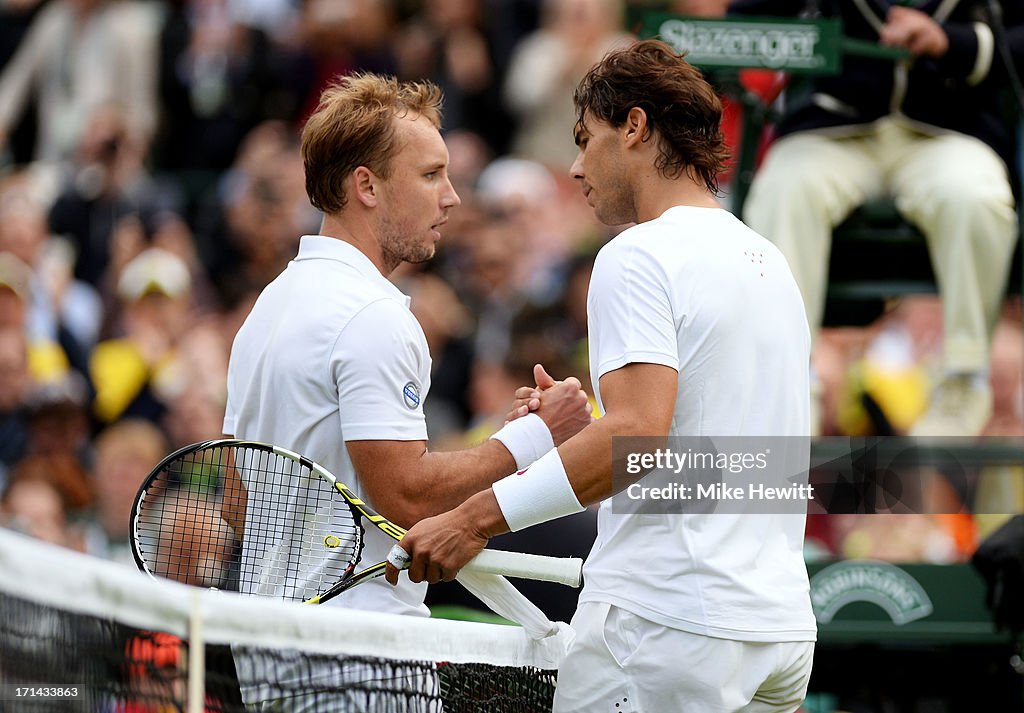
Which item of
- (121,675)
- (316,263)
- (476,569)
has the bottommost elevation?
(121,675)

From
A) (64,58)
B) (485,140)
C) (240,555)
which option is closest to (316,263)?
(240,555)

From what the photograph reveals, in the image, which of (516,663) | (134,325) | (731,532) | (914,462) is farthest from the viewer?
(134,325)

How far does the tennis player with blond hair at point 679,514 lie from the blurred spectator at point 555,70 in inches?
256

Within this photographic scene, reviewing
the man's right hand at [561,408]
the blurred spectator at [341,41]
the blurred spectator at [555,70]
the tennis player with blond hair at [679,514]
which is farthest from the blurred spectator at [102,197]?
the tennis player with blond hair at [679,514]

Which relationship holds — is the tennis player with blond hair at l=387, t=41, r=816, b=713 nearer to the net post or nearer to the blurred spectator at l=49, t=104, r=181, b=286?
the net post

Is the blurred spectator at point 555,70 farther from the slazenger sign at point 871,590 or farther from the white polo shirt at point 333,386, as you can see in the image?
the white polo shirt at point 333,386

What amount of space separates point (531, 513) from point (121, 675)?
0.88 metres

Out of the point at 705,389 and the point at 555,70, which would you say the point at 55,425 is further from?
the point at 705,389

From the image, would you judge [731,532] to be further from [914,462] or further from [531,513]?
[914,462]

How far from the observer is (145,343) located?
909cm

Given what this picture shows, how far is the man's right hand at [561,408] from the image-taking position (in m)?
3.56

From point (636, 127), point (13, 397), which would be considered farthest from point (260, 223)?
point (636, 127)

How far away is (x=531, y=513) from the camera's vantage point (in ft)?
10.6

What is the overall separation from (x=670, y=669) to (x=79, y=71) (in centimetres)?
882
